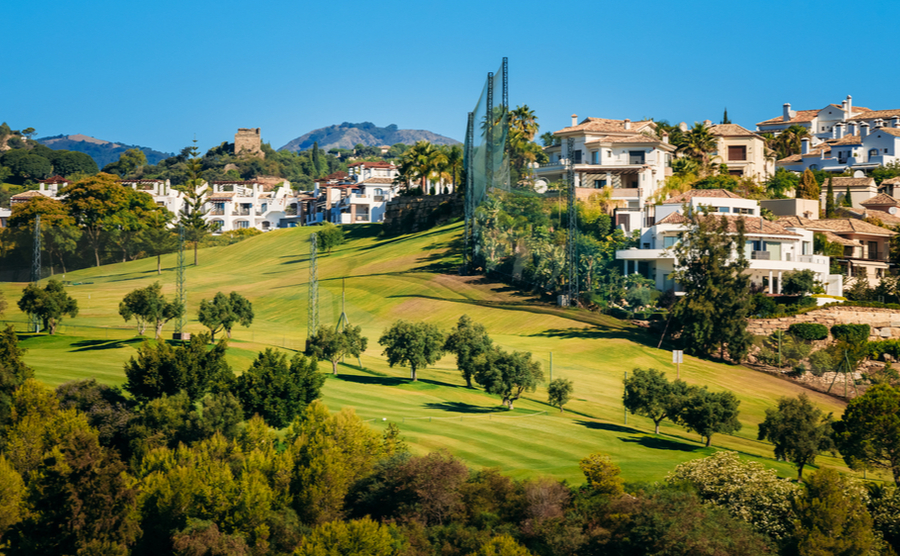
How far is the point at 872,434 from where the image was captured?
46219mm

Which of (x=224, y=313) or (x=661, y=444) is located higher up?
(x=224, y=313)

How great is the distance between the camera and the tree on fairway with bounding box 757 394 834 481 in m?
47.2

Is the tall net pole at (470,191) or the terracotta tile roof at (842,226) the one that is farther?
the tall net pole at (470,191)

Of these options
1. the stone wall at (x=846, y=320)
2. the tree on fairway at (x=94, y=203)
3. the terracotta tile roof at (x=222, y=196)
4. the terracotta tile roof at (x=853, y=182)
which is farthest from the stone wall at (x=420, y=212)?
the terracotta tile roof at (x=222, y=196)

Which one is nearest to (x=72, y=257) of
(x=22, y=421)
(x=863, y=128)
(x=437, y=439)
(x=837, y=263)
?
(x=22, y=421)

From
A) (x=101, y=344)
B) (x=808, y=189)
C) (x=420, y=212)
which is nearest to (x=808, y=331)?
(x=808, y=189)

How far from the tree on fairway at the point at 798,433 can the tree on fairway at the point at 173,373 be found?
2907 cm

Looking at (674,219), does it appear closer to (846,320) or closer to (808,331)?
(808,331)

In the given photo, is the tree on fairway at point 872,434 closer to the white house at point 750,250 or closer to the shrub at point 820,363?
the shrub at point 820,363

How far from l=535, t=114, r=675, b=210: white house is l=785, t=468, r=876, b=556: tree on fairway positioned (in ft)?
168

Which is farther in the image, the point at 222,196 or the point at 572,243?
the point at 222,196

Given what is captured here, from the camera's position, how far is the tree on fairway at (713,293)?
6831 centimetres

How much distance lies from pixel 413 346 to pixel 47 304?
2713 cm

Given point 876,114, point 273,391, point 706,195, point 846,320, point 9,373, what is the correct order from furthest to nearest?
1. point 876,114
2. point 706,195
3. point 846,320
4. point 9,373
5. point 273,391
